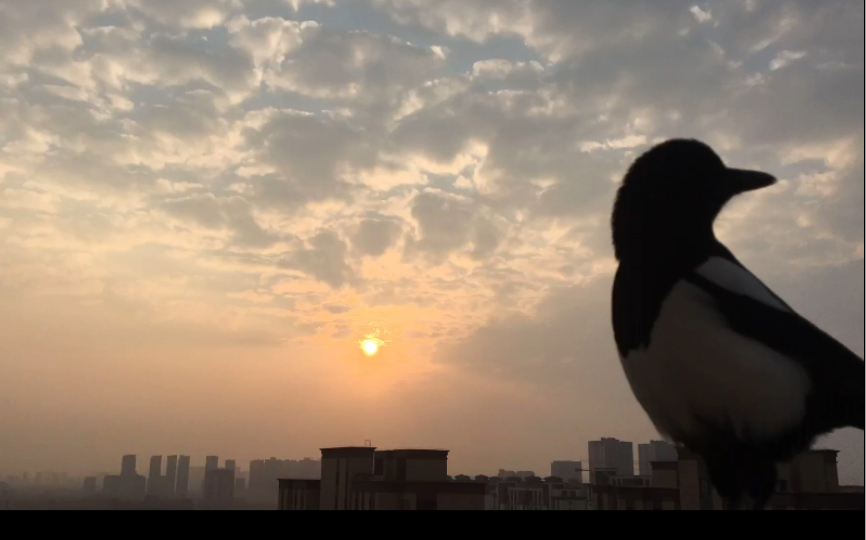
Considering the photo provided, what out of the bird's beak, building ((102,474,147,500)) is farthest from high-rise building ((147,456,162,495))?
the bird's beak

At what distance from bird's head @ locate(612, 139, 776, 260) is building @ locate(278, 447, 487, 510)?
0.92 meters

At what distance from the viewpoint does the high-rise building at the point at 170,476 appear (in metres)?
1.71

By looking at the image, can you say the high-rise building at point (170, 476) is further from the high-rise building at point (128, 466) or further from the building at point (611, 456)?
the building at point (611, 456)

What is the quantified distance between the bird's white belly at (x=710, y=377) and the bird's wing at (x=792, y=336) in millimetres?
25

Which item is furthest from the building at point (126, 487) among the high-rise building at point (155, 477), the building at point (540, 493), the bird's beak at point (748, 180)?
the bird's beak at point (748, 180)

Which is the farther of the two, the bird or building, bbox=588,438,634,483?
building, bbox=588,438,634,483

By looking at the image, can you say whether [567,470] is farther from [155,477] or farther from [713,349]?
[155,477]

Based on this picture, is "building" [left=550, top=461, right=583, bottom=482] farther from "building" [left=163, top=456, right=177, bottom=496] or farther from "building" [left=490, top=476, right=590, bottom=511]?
"building" [left=163, top=456, right=177, bottom=496]

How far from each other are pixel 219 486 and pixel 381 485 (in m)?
0.66

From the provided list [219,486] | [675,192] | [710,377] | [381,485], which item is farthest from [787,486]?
[219,486]

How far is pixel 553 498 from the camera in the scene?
225 cm

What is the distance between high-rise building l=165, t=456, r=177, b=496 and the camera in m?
1.71

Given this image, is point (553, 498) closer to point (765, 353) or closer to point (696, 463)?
point (696, 463)
